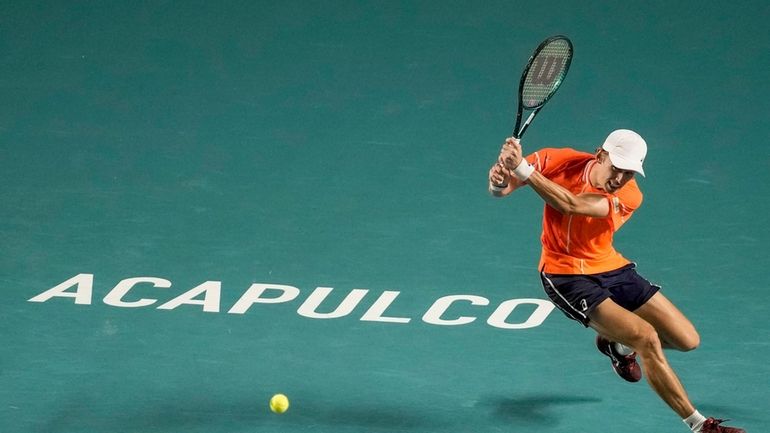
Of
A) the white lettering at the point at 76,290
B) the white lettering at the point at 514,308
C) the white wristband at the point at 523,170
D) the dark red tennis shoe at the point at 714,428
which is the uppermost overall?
the white lettering at the point at 76,290

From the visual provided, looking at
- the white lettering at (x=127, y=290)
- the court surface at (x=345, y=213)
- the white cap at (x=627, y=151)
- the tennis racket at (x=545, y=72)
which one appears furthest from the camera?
the white lettering at (x=127, y=290)

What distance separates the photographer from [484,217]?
14.1 meters

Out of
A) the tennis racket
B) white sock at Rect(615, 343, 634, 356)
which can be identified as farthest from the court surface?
the tennis racket

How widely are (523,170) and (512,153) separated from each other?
0.68 feet

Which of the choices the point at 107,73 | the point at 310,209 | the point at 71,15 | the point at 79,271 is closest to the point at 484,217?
the point at 310,209

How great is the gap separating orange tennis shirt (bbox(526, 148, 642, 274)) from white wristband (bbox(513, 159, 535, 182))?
74 centimetres

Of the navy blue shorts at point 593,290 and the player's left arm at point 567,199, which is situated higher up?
the player's left arm at point 567,199

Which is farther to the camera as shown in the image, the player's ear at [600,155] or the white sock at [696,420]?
the player's ear at [600,155]

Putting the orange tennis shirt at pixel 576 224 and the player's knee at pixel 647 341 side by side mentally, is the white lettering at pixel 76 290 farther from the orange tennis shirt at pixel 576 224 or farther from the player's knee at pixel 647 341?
the player's knee at pixel 647 341

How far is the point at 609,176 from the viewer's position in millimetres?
10672

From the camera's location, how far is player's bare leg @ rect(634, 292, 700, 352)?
11102 mm

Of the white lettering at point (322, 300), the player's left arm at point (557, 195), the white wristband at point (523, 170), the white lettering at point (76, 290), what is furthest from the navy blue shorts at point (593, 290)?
the white lettering at point (76, 290)

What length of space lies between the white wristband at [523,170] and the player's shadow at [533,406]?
1717 mm

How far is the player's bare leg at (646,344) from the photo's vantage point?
10398 millimetres
